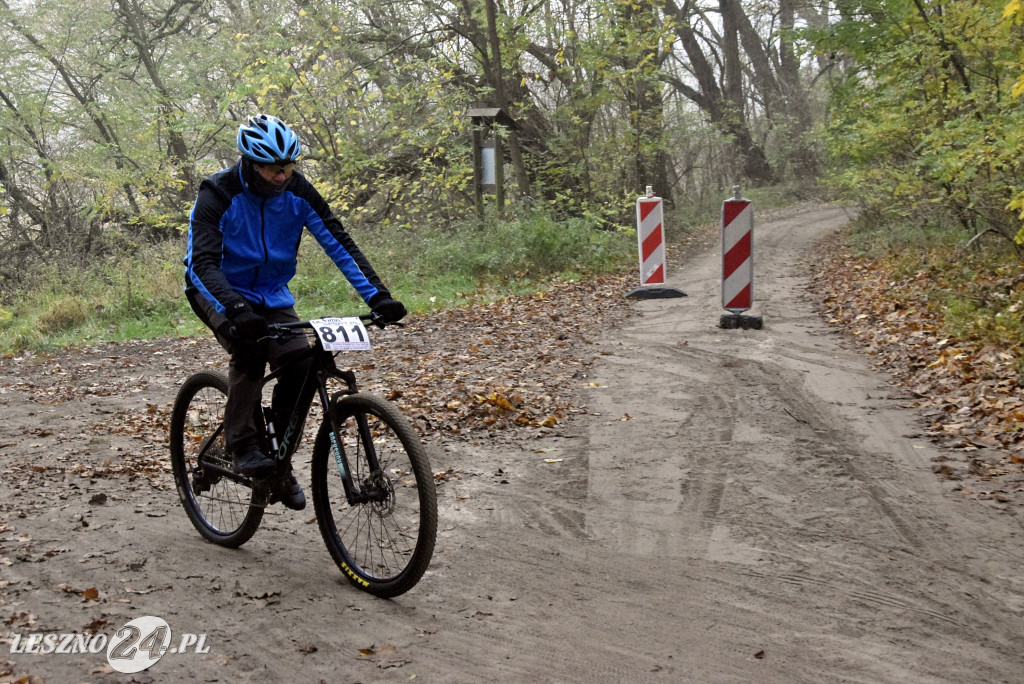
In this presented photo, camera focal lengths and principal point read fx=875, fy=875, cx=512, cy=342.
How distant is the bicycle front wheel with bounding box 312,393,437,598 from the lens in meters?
3.85

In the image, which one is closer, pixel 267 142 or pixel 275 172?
pixel 267 142

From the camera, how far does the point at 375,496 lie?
4109mm

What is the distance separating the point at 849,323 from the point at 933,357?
2328 mm

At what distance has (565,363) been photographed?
30.0ft

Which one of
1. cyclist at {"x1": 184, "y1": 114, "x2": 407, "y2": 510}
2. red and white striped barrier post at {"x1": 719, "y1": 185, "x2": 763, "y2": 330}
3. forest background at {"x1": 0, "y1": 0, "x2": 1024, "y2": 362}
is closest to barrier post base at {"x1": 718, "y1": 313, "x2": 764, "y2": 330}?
red and white striped barrier post at {"x1": 719, "y1": 185, "x2": 763, "y2": 330}

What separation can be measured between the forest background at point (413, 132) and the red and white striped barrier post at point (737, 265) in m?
3.38

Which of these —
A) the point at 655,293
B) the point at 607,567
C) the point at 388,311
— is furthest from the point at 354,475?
the point at 655,293

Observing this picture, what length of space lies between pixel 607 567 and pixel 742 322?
659 centimetres

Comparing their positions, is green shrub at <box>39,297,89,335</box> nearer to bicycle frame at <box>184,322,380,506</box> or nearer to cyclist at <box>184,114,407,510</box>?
cyclist at <box>184,114,407,510</box>

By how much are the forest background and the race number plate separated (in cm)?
1040

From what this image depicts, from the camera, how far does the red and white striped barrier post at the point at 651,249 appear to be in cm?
1300

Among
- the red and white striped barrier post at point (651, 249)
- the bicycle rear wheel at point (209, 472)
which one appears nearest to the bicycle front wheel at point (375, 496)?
the bicycle rear wheel at point (209, 472)

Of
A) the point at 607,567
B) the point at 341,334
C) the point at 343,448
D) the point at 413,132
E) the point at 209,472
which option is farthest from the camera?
the point at 413,132

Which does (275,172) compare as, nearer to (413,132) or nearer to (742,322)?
(742,322)
